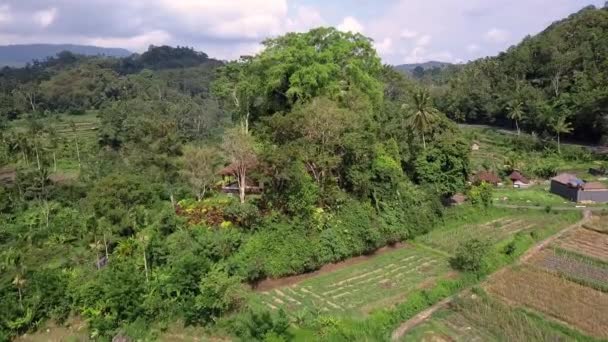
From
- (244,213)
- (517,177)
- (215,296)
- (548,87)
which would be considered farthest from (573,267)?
(548,87)

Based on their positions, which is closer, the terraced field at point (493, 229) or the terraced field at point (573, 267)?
the terraced field at point (573, 267)

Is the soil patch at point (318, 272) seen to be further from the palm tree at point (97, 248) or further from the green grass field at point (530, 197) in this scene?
the green grass field at point (530, 197)

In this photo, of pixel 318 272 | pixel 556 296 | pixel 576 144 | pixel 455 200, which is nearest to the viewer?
pixel 556 296

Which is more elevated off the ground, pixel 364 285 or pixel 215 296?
pixel 215 296

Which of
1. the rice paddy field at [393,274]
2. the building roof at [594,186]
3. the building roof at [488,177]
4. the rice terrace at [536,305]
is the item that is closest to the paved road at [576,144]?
the building roof at [488,177]

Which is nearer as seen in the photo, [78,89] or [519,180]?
[519,180]

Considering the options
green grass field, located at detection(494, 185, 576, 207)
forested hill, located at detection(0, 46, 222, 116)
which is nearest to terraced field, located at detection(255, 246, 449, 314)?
green grass field, located at detection(494, 185, 576, 207)

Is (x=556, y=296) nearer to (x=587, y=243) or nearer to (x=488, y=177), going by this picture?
(x=587, y=243)
